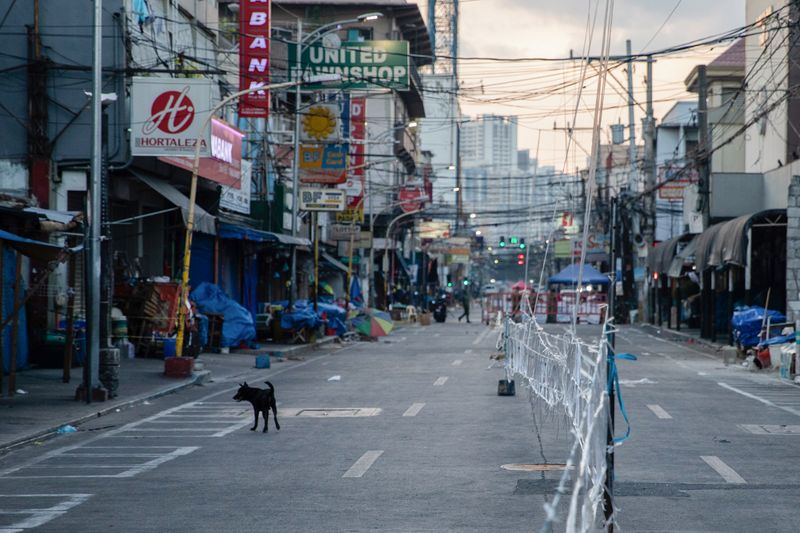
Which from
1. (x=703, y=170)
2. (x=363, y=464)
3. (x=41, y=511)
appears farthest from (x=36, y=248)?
(x=703, y=170)

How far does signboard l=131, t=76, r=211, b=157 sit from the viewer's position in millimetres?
27312

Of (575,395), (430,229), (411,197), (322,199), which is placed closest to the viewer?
(575,395)

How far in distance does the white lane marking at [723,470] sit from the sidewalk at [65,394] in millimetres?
8896

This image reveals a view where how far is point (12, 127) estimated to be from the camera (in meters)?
30.1

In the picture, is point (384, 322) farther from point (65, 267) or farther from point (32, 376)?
point (32, 376)

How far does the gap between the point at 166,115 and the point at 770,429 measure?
15.8m

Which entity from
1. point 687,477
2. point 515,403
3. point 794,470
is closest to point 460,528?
point 687,477

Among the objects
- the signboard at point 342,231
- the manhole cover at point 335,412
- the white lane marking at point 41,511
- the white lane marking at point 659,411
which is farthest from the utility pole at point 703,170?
the white lane marking at point 41,511

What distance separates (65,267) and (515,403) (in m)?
13.9

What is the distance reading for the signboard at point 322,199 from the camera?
43812mm

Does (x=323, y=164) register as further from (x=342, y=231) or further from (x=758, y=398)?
(x=758, y=398)

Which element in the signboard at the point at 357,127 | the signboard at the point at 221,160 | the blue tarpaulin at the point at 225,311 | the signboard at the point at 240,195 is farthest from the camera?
the signboard at the point at 357,127

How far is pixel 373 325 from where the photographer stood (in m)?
50.7

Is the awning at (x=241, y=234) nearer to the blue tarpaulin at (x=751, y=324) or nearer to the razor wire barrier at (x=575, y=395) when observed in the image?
the razor wire barrier at (x=575, y=395)
